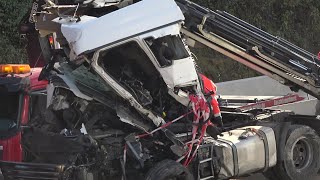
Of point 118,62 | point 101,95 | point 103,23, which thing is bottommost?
point 101,95

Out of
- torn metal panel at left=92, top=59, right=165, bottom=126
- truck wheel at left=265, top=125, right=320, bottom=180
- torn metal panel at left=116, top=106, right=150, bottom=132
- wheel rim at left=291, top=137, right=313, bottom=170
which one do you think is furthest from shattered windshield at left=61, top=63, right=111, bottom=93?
wheel rim at left=291, top=137, right=313, bottom=170


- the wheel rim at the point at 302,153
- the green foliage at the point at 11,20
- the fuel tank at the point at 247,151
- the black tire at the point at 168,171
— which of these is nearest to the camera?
the black tire at the point at 168,171

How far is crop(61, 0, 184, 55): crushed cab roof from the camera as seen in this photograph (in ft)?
18.3

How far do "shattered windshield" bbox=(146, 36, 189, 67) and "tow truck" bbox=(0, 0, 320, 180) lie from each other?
0.01m

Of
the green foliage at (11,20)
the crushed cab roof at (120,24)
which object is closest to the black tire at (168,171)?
the crushed cab roof at (120,24)

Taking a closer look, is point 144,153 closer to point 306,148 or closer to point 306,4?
point 306,148

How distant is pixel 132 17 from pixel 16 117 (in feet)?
5.82

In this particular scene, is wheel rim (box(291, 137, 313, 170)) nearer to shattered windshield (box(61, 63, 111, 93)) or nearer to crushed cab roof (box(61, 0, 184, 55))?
crushed cab roof (box(61, 0, 184, 55))

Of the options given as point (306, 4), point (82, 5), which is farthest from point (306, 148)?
point (306, 4)

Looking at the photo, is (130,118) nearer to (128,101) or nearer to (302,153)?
(128,101)

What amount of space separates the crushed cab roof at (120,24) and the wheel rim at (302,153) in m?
3.04

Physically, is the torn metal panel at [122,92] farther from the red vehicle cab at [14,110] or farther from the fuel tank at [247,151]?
the fuel tank at [247,151]

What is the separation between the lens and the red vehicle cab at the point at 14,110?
229 inches

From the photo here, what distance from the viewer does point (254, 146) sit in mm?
6852
